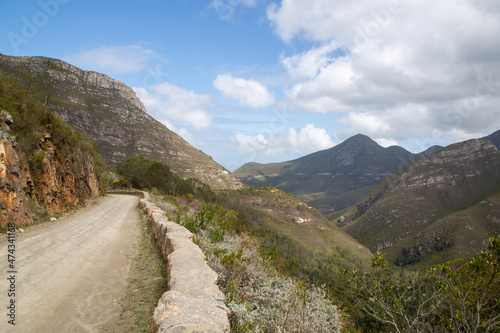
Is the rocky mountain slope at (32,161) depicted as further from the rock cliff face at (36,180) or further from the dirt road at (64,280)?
the dirt road at (64,280)

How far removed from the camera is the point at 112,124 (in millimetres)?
92812

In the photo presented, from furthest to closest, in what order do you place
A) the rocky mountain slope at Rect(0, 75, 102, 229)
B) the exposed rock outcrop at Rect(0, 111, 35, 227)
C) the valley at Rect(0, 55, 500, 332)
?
1. the rocky mountain slope at Rect(0, 75, 102, 229)
2. the exposed rock outcrop at Rect(0, 111, 35, 227)
3. the valley at Rect(0, 55, 500, 332)

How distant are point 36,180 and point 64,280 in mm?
9800

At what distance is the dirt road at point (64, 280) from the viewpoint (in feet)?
11.7

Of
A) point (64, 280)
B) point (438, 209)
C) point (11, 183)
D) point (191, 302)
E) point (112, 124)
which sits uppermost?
point (112, 124)

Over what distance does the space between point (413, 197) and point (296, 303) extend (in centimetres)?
13053

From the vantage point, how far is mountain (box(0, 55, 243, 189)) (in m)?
80.8

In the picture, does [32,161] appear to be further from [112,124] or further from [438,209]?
[438,209]

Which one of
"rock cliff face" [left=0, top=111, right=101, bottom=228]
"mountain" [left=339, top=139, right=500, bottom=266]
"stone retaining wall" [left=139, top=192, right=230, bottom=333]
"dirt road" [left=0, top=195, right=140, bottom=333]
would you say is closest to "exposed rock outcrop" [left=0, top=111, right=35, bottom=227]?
"rock cliff face" [left=0, top=111, right=101, bottom=228]

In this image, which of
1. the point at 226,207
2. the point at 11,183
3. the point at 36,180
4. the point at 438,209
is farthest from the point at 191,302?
the point at 438,209

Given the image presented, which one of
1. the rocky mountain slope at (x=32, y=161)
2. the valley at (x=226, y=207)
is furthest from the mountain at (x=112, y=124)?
the rocky mountain slope at (x=32, y=161)

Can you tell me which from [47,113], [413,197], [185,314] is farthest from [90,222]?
[413,197]

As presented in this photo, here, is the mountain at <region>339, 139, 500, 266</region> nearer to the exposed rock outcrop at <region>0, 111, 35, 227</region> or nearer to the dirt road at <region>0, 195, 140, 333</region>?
the dirt road at <region>0, 195, 140, 333</region>

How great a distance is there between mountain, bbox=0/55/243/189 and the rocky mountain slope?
6405 centimetres
